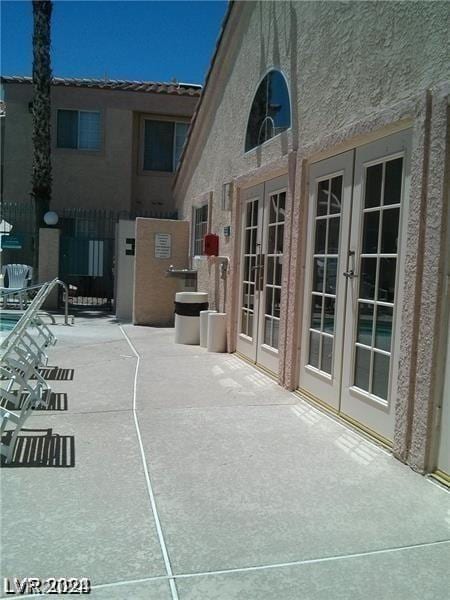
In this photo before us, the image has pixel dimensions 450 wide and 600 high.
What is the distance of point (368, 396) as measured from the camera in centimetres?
430

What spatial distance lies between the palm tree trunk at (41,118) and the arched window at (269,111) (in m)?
8.69

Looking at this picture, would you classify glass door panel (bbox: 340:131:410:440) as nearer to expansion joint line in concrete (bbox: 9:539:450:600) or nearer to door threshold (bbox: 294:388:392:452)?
door threshold (bbox: 294:388:392:452)

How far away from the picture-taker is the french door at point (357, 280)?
404cm

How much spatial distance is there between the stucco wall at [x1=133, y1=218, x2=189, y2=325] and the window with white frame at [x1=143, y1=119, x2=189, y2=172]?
6.33 metres

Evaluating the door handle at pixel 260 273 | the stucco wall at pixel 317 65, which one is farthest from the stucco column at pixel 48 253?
the door handle at pixel 260 273

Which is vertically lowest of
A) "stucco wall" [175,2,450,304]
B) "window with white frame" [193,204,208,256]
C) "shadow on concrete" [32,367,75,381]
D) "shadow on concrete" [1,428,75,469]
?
"shadow on concrete" [1,428,75,469]

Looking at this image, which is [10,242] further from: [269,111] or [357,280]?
[357,280]

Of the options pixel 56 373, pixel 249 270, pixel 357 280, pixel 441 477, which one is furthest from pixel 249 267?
pixel 441 477

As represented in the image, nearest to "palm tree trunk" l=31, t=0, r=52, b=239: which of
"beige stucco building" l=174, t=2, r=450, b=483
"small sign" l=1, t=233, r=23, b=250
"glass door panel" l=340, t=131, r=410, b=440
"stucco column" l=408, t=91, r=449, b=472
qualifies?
"small sign" l=1, t=233, r=23, b=250

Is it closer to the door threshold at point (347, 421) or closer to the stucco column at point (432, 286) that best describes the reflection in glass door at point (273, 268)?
the door threshold at point (347, 421)

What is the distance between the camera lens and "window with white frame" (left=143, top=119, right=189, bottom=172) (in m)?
16.7

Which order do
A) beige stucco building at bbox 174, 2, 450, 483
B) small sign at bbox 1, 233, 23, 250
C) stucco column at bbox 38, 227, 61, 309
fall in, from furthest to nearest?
small sign at bbox 1, 233, 23, 250 → stucco column at bbox 38, 227, 61, 309 → beige stucco building at bbox 174, 2, 450, 483

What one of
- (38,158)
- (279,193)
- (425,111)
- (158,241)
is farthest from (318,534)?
(38,158)

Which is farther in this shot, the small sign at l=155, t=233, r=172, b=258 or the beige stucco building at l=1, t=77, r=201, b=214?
the beige stucco building at l=1, t=77, r=201, b=214
